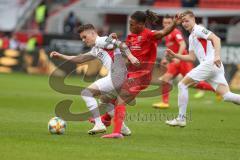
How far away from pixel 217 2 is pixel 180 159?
28.4m

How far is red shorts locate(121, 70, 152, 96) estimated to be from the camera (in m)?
13.1

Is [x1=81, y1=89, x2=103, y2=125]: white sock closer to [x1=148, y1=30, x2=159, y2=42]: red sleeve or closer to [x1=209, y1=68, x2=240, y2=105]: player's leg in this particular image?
[x1=148, y1=30, x2=159, y2=42]: red sleeve

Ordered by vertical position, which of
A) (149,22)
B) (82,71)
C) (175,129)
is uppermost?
(149,22)

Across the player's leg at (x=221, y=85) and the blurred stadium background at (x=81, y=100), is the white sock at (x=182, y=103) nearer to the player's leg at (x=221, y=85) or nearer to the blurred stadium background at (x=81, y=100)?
the blurred stadium background at (x=81, y=100)

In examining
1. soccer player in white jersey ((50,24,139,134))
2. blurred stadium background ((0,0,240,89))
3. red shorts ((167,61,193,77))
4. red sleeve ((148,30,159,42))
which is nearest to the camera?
soccer player in white jersey ((50,24,139,134))

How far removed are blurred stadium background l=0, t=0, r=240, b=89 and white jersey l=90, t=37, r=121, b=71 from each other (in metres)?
16.2

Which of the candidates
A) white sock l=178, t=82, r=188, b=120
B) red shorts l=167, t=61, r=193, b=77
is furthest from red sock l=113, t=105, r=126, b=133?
red shorts l=167, t=61, r=193, b=77

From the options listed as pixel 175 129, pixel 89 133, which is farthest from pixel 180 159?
pixel 175 129

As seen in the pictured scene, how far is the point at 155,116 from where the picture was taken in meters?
17.2

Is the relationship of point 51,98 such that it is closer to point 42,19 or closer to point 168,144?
point 168,144

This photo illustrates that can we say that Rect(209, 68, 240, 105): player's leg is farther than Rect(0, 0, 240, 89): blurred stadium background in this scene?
No

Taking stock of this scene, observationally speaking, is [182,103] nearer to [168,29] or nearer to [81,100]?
[168,29]

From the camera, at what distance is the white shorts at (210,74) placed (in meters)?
14.9

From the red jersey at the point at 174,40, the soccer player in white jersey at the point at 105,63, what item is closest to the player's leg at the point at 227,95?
the soccer player in white jersey at the point at 105,63
